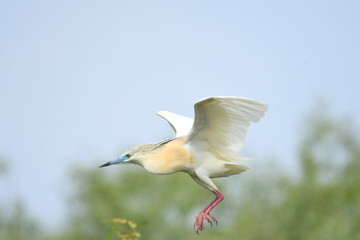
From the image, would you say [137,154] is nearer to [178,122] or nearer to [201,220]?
[201,220]

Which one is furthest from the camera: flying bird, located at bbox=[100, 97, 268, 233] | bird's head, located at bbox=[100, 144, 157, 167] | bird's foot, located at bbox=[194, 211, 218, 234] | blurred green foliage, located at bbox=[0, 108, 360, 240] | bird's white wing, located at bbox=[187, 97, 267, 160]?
blurred green foliage, located at bbox=[0, 108, 360, 240]

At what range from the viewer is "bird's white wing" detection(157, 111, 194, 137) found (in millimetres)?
9922

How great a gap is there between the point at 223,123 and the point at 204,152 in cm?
43

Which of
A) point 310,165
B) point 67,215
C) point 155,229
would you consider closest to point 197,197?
point 155,229

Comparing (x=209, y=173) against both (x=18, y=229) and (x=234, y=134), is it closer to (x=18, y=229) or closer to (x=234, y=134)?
(x=234, y=134)

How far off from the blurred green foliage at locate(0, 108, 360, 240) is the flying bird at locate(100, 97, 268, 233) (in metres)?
22.7

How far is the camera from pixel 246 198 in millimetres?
37781

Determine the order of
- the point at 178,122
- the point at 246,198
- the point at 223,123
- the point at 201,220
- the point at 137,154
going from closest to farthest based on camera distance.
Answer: the point at 201,220 → the point at 223,123 → the point at 137,154 → the point at 178,122 → the point at 246,198

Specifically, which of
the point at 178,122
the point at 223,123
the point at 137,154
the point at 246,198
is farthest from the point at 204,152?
the point at 246,198

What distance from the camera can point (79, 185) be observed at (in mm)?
38594

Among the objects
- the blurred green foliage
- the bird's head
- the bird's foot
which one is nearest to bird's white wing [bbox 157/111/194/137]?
the bird's head

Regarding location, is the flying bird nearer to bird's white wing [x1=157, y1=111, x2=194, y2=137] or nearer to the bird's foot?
the bird's foot

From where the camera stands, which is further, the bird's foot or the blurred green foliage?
the blurred green foliage

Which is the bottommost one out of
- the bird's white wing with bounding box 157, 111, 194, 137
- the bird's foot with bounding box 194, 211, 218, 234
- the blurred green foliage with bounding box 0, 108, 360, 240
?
the blurred green foliage with bounding box 0, 108, 360, 240
